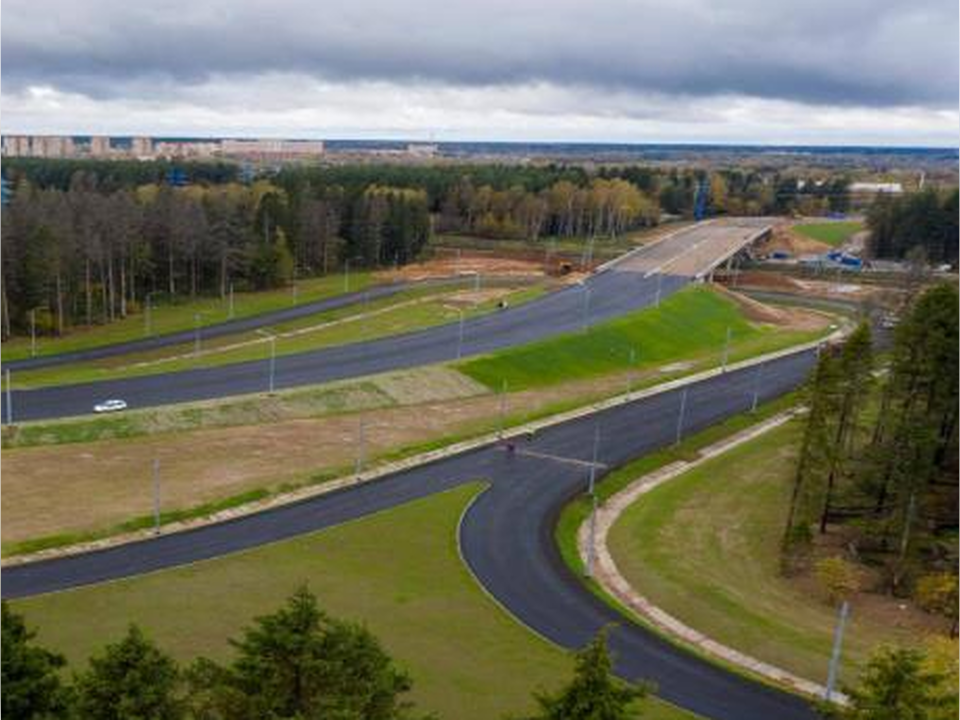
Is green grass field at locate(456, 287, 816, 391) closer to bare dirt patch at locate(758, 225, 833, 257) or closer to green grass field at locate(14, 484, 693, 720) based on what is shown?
green grass field at locate(14, 484, 693, 720)

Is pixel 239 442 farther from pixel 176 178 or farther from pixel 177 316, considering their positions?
pixel 176 178

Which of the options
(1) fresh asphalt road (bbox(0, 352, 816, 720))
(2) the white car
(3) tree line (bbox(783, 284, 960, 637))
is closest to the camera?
(1) fresh asphalt road (bbox(0, 352, 816, 720))

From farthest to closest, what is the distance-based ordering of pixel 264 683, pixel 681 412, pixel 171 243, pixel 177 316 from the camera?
pixel 171 243
pixel 177 316
pixel 681 412
pixel 264 683

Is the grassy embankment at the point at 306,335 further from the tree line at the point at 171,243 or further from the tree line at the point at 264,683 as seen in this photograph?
the tree line at the point at 264,683

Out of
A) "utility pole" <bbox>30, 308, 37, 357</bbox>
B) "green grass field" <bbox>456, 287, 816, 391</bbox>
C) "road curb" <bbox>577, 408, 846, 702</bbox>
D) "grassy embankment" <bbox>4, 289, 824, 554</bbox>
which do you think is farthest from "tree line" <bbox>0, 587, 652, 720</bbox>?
"utility pole" <bbox>30, 308, 37, 357</bbox>

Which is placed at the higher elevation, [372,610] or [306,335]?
[306,335]

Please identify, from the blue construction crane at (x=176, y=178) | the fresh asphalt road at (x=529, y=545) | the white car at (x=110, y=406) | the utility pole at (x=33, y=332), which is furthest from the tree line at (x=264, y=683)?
the blue construction crane at (x=176, y=178)

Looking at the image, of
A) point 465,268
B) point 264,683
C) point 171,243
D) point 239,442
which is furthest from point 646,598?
point 465,268
